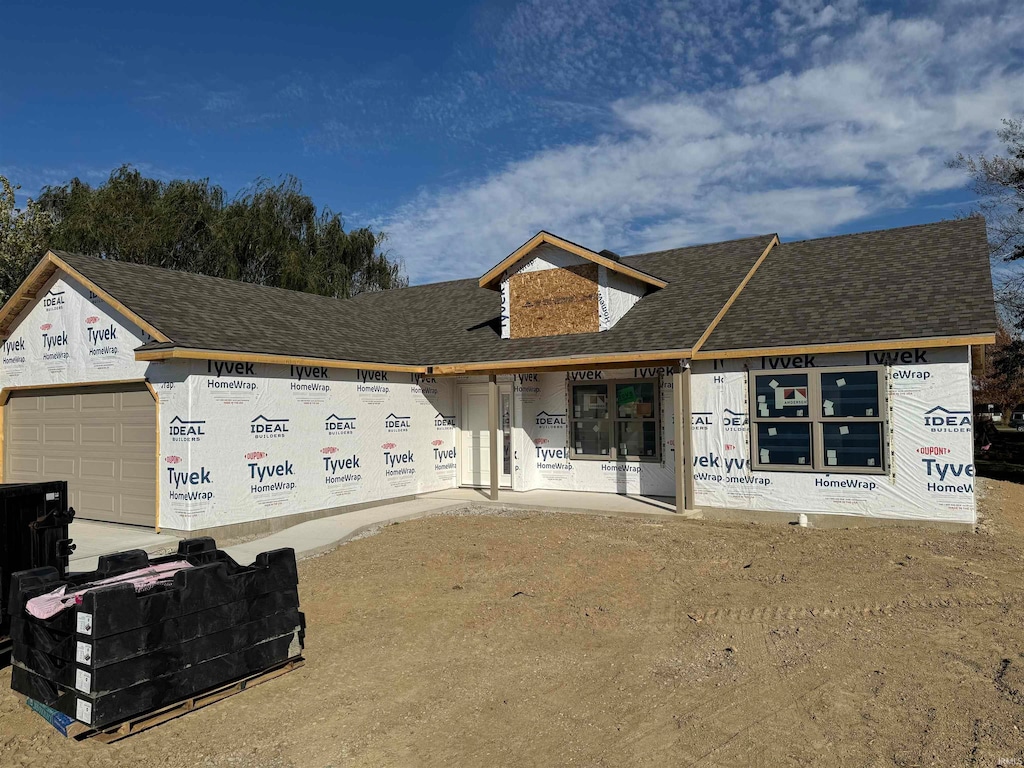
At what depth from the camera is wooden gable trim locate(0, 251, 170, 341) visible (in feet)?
35.9

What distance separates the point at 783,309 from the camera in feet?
40.9

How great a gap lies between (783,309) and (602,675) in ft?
29.0

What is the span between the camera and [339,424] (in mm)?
13156

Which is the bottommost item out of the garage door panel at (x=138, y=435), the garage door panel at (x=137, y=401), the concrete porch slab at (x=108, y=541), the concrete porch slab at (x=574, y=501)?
the concrete porch slab at (x=108, y=541)

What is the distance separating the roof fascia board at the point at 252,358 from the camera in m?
10.4

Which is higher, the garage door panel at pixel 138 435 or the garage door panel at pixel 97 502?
the garage door panel at pixel 138 435

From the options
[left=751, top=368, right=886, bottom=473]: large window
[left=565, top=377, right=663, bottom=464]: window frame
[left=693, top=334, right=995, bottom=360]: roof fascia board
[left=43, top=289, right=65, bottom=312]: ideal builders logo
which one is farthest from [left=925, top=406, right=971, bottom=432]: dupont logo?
[left=43, top=289, right=65, bottom=312]: ideal builders logo

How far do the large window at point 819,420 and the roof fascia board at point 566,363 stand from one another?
5.02 ft

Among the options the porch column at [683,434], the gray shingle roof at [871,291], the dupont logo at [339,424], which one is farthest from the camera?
the dupont logo at [339,424]

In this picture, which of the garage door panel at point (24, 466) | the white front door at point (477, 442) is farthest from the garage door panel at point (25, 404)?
the white front door at point (477, 442)

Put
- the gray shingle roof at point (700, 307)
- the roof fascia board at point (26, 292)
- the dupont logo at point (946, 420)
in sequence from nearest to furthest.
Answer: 1. the dupont logo at point (946, 420)
2. the gray shingle roof at point (700, 307)
3. the roof fascia board at point (26, 292)

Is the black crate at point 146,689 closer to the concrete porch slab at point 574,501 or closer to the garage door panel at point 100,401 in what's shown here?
the concrete porch slab at point 574,501

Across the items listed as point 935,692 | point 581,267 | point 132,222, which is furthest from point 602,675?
point 132,222

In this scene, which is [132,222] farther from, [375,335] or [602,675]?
[602,675]
